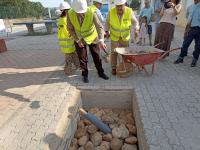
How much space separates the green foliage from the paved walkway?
95.8ft

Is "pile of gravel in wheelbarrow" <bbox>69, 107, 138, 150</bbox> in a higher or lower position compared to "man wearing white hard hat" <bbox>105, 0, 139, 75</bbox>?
lower

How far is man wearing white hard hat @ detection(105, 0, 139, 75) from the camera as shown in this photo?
15.5ft

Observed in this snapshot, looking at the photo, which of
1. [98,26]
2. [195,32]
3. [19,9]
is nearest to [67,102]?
[98,26]

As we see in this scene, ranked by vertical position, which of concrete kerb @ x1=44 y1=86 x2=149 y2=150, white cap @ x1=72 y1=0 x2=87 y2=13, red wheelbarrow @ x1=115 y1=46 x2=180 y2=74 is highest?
white cap @ x1=72 y1=0 x2=87 y2=13

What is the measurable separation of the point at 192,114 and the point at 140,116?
85 cm

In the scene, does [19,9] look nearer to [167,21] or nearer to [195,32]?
[167,21]

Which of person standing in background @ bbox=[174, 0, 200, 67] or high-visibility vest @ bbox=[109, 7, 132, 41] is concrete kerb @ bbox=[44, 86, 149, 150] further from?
person standing in background @ bbox=[174, 0, 200, 67]

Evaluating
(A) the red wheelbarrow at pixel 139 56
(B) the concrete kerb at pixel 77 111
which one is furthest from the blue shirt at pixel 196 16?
(B) the concrete kerb at pixel 77 111

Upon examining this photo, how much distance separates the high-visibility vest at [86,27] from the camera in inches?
174

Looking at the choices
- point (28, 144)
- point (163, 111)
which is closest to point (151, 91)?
point (163, 111)

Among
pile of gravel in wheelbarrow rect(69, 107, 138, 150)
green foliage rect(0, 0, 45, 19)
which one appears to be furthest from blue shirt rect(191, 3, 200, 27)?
green foliage rect(0, 0, 45, 19)

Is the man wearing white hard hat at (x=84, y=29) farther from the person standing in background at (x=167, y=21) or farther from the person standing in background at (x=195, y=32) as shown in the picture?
the person standing in background at (x=195, y=32)

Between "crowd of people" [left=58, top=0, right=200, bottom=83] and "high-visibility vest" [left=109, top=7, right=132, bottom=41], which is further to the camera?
"high-visibility vest" [left=109, top=7, right=132, bottom=41]

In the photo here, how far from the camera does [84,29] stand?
4598mm
